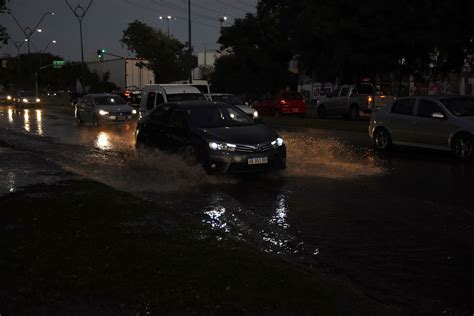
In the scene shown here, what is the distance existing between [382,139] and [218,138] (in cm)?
642

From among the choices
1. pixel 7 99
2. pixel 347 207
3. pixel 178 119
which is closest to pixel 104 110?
pixel 178 119

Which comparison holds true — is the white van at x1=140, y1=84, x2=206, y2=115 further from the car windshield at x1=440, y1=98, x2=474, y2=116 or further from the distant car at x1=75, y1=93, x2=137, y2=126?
the car windshield at x1=440, y1=98, x2=474, y2=116

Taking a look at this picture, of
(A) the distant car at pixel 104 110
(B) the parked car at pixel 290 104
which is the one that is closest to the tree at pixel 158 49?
(B) the parked car at pixel 290 104

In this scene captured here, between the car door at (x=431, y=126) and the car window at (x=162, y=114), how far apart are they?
602 centimetres

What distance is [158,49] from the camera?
71562 mm

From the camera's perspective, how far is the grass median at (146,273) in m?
4.39

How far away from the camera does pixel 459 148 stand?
43.9ft

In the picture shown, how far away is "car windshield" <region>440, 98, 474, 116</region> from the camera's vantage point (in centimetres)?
1377

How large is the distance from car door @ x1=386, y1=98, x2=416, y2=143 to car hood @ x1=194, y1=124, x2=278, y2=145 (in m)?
4.84

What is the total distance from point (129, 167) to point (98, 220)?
596 cm

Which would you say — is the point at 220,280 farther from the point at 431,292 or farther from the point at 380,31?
the point at 380,31

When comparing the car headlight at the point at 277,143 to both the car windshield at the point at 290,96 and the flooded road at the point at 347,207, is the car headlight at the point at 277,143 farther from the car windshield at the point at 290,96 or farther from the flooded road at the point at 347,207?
the car windshield at the point at 290,96

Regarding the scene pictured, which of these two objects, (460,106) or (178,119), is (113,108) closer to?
(178,119)

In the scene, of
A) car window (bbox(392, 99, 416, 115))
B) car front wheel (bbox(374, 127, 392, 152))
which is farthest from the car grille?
car front wheel (bbox(374, 127, 392, 152))
